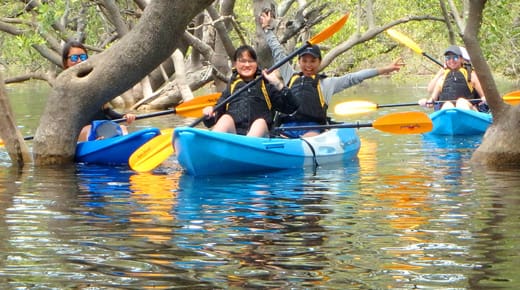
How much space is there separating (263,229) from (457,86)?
357 inches

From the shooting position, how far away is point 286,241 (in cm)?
569

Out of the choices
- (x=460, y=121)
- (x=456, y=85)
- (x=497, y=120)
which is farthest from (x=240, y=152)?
(x=456, y=85)

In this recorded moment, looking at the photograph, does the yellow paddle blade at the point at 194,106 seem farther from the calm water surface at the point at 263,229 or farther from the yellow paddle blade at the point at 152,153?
the calm water surface at the point at 263,229

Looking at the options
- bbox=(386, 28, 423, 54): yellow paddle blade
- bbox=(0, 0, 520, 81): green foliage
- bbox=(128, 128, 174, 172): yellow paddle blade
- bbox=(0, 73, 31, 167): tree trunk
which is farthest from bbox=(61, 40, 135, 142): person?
bbox=(386, 28, 423, 54): yellow paddle blade

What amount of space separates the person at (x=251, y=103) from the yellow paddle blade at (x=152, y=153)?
481 mm

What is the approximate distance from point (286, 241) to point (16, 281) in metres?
1.63

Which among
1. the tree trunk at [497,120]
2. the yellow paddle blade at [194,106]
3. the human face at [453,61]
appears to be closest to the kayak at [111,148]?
the yellow paddle blade at [194,106]

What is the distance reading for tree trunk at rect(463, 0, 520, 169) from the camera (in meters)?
9.20

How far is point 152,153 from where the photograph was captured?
32.3 ft

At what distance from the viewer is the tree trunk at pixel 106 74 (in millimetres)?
9289

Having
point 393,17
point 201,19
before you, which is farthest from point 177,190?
point 393,17

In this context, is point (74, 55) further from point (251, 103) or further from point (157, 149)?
point (251, 103)

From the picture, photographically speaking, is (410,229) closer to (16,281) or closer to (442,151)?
(16,281)

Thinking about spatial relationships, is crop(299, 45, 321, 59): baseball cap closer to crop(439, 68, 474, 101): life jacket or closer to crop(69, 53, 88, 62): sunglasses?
crop(69, 53, 88, 62): sunglasses
